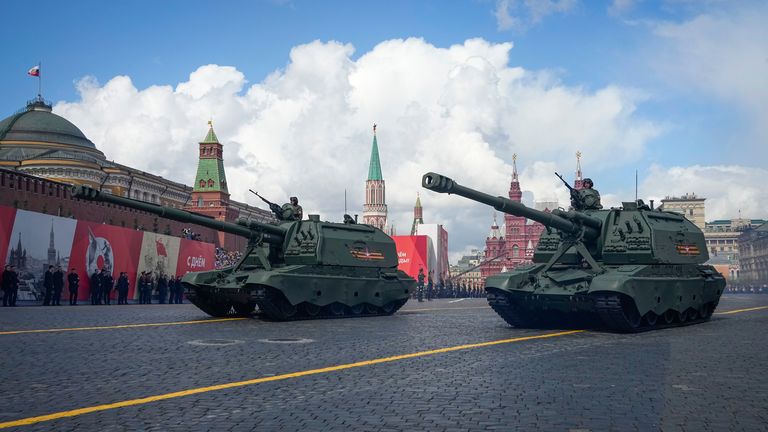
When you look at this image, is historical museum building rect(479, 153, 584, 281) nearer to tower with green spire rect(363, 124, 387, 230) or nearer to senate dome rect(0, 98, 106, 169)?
tower with green spire rect(363, 124, 387, 230)

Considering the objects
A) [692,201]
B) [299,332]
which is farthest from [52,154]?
[692,201]

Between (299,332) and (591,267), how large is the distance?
21.9 feet

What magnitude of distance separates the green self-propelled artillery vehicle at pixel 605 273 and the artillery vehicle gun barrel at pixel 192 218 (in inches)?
255

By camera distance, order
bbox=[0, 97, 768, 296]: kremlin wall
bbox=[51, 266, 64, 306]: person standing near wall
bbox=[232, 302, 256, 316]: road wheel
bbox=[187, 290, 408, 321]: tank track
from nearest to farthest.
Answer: bbox=[187, 290, 408, 321]: tank track < bbox=[232, 302, 256, 316]: road wheel < bbox=[51, 266, 64, 306]: person standing near wall < bbox=[0, 97, 768, 296]: kremlin wall

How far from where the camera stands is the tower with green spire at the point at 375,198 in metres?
184

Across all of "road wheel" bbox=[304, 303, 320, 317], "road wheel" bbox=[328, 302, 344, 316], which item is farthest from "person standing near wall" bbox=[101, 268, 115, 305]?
"road wheel" bbox=[304, 303, 320, 317]

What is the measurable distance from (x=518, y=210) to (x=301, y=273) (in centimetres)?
597

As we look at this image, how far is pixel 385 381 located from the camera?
29.8 ft

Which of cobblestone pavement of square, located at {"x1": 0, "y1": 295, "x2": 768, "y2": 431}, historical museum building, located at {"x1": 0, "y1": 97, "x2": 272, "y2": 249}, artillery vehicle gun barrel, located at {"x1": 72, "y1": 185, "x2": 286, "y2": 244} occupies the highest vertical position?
historical museum building, located at {"x1": 0, "y1": 97, "x2": 272, "y2": 249}

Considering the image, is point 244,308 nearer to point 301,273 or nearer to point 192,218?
point 301,273

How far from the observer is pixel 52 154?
76.1 metres

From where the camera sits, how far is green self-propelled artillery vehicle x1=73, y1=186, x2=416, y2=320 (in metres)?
19.2

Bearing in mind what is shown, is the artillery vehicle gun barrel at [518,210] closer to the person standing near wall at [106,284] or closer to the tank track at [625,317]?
the tank track at [625,317]

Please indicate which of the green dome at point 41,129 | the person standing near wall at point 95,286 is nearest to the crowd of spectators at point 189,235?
the person standing near wall at point 95,286
